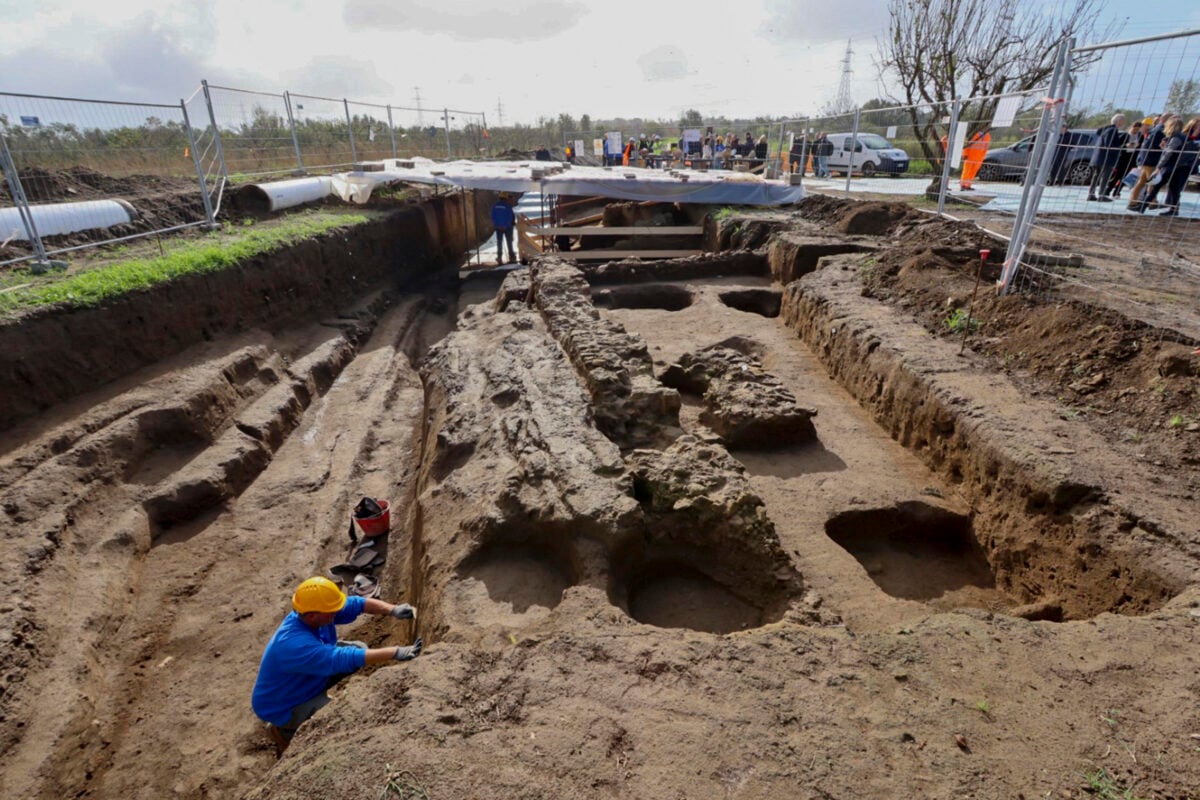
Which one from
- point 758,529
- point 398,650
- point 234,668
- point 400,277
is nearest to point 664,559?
point 758,529

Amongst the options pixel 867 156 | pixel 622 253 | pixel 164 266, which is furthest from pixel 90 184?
pixel 867 156

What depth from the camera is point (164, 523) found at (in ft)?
19.1

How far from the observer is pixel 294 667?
3633mm

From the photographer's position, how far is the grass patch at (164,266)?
21.2 ft

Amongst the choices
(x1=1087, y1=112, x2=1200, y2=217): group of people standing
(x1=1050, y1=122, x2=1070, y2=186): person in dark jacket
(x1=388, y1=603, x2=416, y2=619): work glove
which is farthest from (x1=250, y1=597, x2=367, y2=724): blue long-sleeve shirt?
(x1=1087, y1=112, x2=1200, y2=217): group of people standing

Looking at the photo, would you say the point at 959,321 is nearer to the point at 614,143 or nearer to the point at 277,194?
the point at 277,194

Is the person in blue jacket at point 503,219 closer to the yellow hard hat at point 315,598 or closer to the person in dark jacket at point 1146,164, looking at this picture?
the person in dark jacket at point 1146,164

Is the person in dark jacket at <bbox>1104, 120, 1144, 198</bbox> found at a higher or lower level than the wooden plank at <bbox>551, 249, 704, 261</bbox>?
higher

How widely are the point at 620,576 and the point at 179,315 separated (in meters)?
6.85

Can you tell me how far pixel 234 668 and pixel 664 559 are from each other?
3274 millimetres

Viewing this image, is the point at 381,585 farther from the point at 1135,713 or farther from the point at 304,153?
the point at 304,153

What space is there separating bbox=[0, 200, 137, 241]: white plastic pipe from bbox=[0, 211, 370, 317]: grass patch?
3.65 ft

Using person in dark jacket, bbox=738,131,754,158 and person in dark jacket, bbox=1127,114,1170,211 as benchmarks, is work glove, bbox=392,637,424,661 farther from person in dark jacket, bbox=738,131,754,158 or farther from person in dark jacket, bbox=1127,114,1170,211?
person in dark jacket, bbox=738,131,754,158

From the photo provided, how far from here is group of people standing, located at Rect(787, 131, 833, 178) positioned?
697 inches
